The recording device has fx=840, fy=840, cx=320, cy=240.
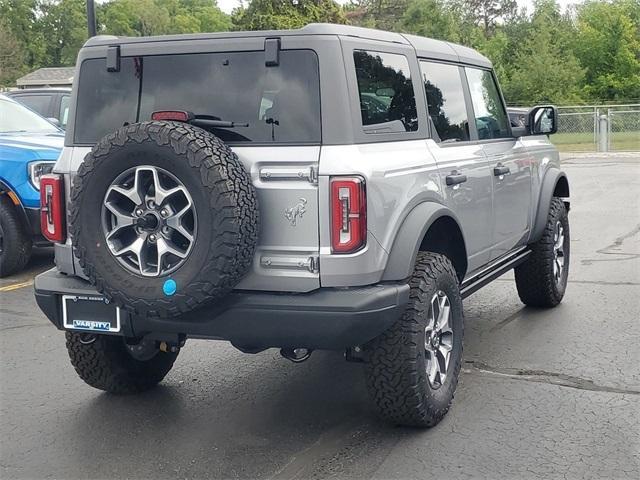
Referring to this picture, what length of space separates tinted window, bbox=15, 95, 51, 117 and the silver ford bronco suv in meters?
9.05

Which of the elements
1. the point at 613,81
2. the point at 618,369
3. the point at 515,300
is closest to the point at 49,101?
the point at 515,300

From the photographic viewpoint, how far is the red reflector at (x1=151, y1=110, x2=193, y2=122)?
3.96 metres

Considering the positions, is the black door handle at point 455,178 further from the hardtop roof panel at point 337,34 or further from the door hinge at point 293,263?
the door hinge at point 293,263

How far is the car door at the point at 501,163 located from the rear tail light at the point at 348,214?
1932 millimetres

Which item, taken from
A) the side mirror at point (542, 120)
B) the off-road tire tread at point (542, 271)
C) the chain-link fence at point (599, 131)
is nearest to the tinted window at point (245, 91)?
the side mirror at point (542, 120)

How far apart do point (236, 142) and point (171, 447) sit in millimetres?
1558

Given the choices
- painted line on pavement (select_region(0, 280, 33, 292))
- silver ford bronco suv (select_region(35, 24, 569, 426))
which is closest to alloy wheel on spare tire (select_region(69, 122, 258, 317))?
silver ford bronco suv (select_region(35, 24, 569, 426))

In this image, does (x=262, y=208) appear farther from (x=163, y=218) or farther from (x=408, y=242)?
(x=408, y=242)

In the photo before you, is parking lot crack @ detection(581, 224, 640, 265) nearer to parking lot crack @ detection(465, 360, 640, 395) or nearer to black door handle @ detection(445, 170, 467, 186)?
parking lot crack @ detection(465, 360, 640, 395)

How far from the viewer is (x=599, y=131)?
1160 inches

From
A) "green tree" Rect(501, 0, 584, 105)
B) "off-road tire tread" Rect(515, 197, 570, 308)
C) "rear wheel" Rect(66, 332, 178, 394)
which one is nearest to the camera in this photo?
"rear wheel" Rect(66, 332, 178, 394)

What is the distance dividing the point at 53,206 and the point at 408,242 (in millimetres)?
1872

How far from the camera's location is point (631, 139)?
100.0ft

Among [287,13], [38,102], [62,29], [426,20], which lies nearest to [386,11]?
[426,20]
